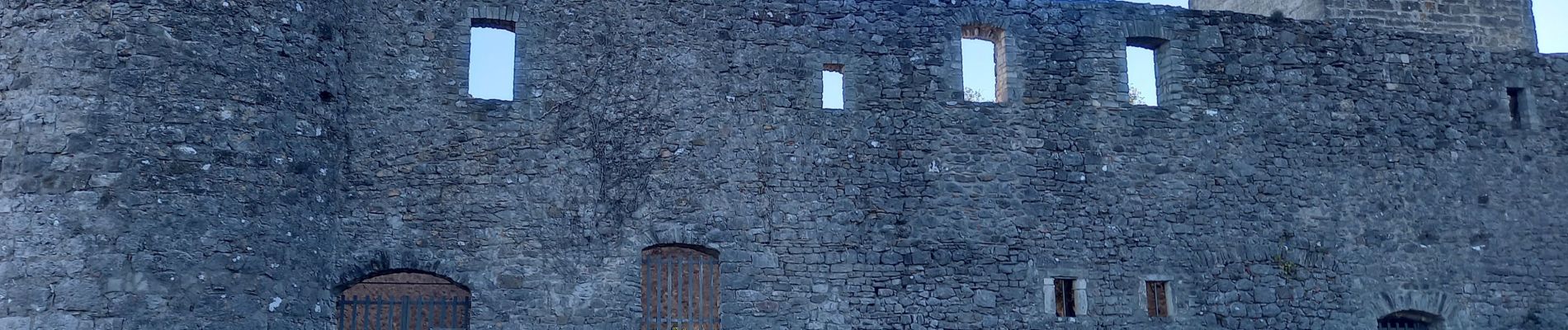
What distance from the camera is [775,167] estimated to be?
11.9 m

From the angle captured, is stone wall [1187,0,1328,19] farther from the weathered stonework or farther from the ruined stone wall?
the weathered stonework

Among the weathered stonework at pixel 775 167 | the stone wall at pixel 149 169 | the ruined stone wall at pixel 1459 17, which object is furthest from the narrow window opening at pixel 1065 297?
the stone wall at pixel 149 169

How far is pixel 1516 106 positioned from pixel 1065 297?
5.37 m

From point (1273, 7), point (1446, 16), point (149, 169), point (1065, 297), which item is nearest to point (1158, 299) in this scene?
point (1065, 297)

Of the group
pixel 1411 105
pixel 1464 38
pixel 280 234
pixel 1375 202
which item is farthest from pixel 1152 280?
pixel 280 234

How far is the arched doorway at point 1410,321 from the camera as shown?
504 inches

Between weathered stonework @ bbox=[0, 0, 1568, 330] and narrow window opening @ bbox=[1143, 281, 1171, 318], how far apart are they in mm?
146

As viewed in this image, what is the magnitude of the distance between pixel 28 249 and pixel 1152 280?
9.00 meters

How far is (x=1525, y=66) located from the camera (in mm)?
13703

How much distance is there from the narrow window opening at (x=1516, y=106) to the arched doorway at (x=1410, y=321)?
2.27 meters

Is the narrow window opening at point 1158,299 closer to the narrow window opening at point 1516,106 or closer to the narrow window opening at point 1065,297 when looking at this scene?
the narrow window opening at point 1065,297

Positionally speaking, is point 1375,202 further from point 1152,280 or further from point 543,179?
point 543,179

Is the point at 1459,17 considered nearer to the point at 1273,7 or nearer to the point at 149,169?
the point at 1273,7

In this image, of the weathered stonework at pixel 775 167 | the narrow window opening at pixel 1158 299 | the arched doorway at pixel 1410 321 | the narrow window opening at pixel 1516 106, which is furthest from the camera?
Answer: the narrow window opening at pixel 1516 106
